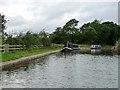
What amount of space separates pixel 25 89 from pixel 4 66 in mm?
9721

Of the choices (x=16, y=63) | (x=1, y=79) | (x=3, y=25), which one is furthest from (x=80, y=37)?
(x=1, y=79)

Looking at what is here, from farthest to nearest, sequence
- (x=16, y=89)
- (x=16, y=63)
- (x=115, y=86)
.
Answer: (x=16, y=63) → (x=115, y=86) → (x=16, y=89)

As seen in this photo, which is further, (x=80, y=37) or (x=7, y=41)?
(x=80, y=37)

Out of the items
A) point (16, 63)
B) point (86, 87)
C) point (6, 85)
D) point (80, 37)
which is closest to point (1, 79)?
point (6, 85)

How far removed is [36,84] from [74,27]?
321ft

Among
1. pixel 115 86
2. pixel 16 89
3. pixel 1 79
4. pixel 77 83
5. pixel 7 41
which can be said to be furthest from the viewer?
pixel 7 41

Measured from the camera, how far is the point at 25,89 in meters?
13.8

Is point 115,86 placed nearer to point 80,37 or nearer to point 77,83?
point 77,83

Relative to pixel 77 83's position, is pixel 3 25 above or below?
above

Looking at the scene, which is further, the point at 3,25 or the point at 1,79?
the point at 3,25

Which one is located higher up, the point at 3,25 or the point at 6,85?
the point at 3,25

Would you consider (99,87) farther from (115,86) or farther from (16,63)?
(16,63)

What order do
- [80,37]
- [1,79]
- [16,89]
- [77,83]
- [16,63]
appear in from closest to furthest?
[16,89], [77,83], [1,79], [16,63], [80,37]

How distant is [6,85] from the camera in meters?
14.9
